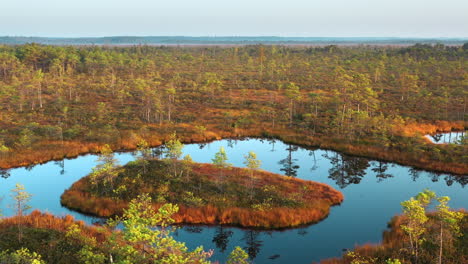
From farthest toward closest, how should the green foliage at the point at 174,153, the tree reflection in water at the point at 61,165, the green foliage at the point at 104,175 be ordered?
the tree reflection in water at the point at 61,165, the green foliage at the point at 174,153, the green foliage at the point at 104,175

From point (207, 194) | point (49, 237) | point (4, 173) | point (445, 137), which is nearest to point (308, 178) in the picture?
point (207, 194)

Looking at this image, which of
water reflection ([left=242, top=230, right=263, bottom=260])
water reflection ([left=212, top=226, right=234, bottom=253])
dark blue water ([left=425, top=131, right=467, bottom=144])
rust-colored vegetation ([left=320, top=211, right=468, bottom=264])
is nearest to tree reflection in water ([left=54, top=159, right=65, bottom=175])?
water reflection ([left=212, top=226, right=234, bottom=253])

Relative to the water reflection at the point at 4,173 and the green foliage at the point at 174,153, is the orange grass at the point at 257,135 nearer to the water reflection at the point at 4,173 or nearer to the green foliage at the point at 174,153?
the water reflection at the point at 4,173

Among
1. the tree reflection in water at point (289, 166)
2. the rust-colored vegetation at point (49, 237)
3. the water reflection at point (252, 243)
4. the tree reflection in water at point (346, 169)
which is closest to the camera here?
the rust-colored vegetation at point (49, 237)

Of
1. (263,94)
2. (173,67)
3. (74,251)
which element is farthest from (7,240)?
(173,67)

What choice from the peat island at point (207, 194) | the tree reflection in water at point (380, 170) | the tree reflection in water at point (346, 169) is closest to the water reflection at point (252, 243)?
the peat island at point (207, 194)

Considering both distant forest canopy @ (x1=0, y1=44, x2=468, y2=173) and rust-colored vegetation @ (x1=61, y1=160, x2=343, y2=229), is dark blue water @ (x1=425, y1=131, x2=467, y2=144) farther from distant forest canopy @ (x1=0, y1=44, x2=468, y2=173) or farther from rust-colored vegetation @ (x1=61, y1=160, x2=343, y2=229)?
rust-colored vegetation @ (x1=61, y1=160, x2=343, y2=229)

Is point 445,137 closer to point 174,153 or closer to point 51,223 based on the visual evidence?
point 174,153
